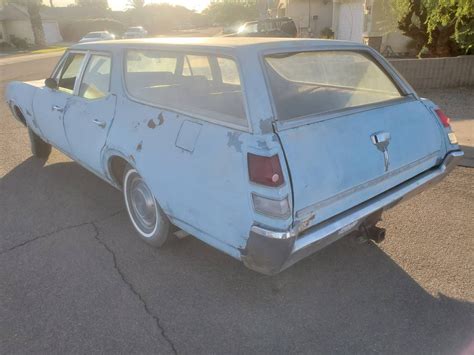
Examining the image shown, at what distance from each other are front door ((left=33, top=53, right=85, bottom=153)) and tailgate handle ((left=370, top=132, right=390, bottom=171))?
307 cm

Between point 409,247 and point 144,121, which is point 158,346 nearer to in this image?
point 144,121

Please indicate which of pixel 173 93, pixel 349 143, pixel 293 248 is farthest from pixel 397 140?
pixel 173 93

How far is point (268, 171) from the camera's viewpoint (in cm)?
218

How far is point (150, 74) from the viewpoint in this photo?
3.44 metres

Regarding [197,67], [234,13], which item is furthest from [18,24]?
[197,67]

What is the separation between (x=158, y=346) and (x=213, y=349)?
340mm

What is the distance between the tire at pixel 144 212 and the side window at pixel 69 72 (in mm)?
1589

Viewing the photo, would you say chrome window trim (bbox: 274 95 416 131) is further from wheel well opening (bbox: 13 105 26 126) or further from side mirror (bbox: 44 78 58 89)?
wheel well opening (bbox: 13 105 26 126)

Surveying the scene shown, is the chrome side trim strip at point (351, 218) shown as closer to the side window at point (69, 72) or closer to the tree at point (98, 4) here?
the side window at point (69, 72)

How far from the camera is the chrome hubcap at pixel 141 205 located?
3327 millimetres

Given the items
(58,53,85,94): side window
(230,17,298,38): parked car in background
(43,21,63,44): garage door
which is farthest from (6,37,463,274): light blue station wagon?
(43,21,63,44): garage door

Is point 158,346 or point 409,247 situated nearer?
point 158,346

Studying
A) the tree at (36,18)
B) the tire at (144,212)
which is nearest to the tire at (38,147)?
the tire at (144,212)

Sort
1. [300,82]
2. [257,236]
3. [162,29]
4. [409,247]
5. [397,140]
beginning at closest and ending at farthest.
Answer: [257,236], [397,140], [409,247], [300,82], [162,29]
